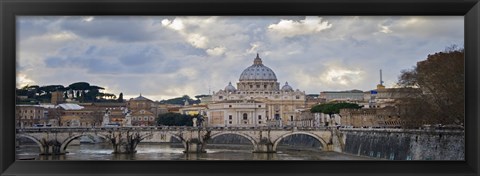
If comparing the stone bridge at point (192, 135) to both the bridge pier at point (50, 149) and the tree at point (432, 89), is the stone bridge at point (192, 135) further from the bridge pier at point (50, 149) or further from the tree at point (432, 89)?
the tree at point (432, 89)

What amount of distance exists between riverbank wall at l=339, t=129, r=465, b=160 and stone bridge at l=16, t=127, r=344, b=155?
1.11ft

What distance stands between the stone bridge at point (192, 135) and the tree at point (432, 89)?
2.55 ft

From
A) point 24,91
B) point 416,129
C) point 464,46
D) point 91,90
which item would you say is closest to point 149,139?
point 416,129

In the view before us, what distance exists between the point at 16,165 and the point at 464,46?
1272 mm

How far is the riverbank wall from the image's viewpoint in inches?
96.8

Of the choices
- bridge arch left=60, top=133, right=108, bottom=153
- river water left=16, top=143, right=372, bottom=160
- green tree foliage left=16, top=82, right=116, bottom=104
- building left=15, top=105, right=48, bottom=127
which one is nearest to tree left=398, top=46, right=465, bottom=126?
river water left=16, top=143, right=372, bottom=160

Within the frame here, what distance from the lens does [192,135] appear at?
25.0 ft

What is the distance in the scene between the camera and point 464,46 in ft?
5.73

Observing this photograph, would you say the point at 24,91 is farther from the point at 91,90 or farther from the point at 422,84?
the point at 422,84

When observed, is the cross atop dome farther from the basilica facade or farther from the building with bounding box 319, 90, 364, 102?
the basilica facade

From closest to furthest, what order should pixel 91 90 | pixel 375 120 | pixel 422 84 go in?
pixel 91 90 → pixel 422 84 → pixel 375 120
